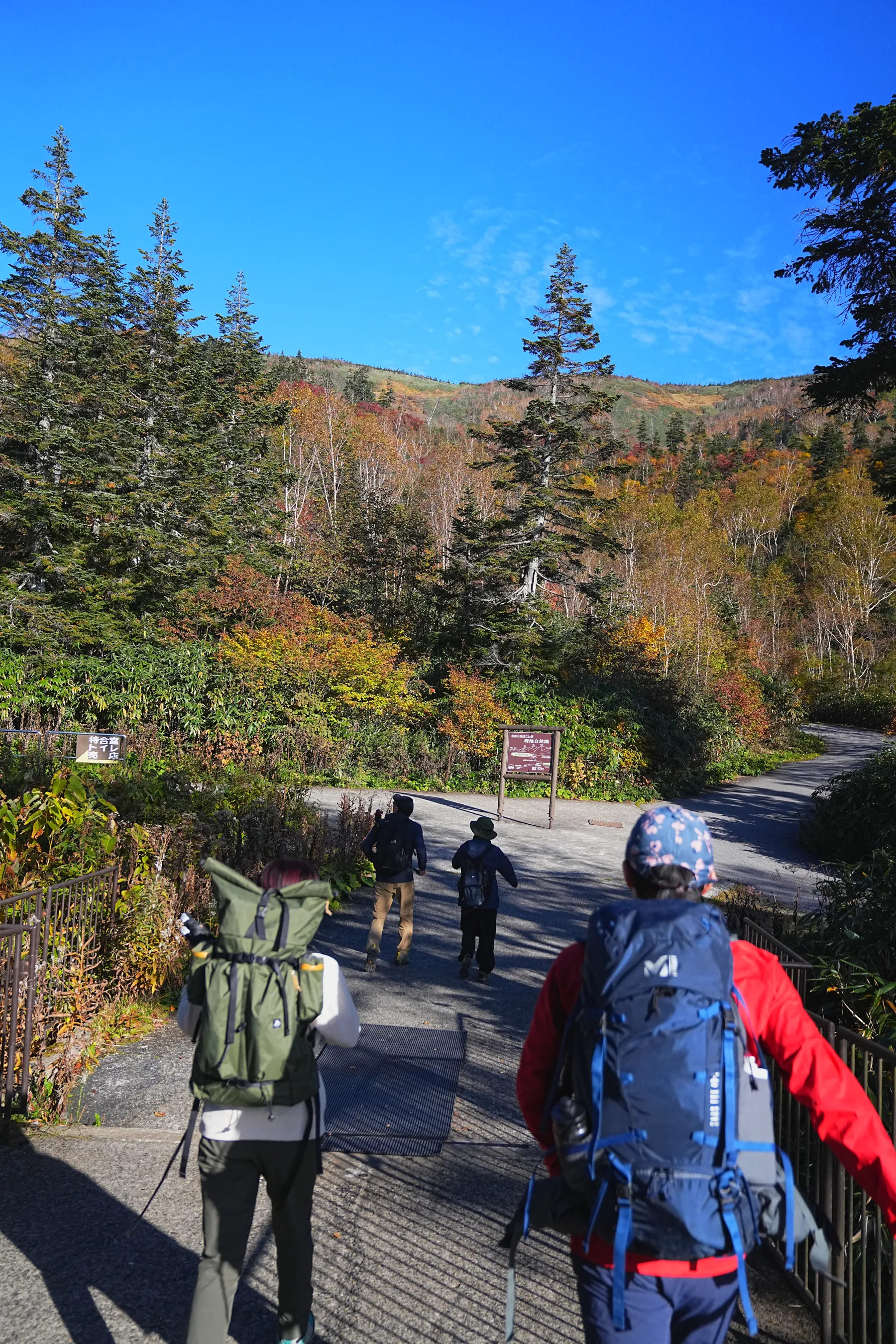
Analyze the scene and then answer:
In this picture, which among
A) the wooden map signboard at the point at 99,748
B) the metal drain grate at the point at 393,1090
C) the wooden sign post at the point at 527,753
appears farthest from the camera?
the wooden sign post at the point at 527,753

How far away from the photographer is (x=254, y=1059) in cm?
234

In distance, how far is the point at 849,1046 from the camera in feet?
9.84

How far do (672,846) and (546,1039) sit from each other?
1.73 ft

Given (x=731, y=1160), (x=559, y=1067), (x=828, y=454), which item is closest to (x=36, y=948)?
(x=559, y=1067)

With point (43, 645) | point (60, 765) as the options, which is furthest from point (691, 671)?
point (60, 765)

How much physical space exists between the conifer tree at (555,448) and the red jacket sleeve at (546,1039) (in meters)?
19.9

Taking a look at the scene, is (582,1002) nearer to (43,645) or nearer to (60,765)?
(60,765)

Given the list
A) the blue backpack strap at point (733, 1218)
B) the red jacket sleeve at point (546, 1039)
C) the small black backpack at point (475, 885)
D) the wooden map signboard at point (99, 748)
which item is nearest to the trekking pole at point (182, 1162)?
the red jacket sleeve at point (546, 1039)

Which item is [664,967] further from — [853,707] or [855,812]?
[853,707]

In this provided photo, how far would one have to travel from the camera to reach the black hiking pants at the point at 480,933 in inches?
273

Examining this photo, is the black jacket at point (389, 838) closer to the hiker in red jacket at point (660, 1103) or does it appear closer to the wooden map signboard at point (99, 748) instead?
the wooden map signboard at point (99, 748)

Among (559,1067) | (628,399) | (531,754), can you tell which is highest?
(628,399)

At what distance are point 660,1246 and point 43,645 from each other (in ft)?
67.5

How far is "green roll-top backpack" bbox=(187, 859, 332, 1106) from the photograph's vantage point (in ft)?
7.68
